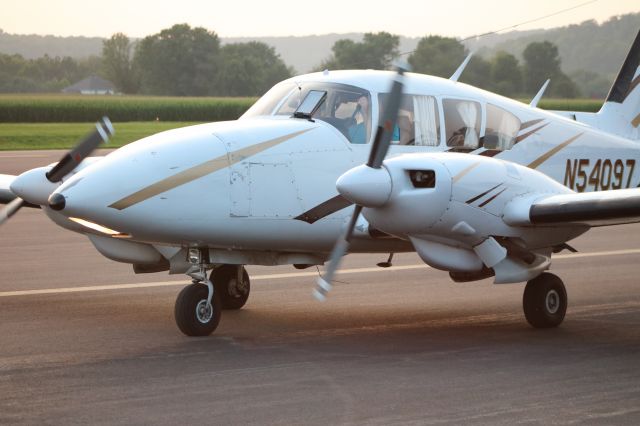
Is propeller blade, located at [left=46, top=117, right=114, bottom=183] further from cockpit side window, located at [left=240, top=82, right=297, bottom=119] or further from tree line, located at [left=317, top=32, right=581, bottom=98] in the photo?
tree line, located at [left=317, top=32, right=581, bottom=98]

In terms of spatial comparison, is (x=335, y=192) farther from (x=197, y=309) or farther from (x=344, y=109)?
(x=197, y=309)

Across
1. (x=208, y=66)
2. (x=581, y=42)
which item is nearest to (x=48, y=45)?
(x=208, y=66)

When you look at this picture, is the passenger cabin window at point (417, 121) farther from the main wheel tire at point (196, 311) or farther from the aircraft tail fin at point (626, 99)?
the aircraft tail fin at point (626, 99)

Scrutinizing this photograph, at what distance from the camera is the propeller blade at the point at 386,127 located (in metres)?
10.2

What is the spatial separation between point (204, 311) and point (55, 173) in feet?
7.51

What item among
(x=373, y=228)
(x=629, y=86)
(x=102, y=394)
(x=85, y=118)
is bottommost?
(x=85, y=118)

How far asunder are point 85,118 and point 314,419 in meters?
51.7

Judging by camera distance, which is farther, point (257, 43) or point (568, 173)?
point (257, 43)

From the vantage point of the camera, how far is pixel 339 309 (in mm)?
13023

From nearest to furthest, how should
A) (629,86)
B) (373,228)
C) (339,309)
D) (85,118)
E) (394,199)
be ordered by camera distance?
1. (394,199)
2. (373,228)
3. (339,309)
4. (629,86)
5. (85,118)

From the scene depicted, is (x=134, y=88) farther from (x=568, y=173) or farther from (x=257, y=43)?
(x=568, y=173)

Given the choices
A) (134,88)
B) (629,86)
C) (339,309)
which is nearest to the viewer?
(339,309)

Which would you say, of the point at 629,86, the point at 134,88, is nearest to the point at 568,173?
the point at 629,86

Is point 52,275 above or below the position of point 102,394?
below
